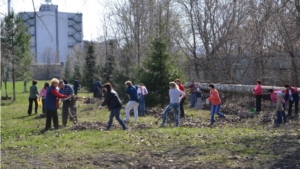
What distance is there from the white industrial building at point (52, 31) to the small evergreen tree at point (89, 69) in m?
2.49

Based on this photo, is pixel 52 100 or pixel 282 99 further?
pixel 282 99

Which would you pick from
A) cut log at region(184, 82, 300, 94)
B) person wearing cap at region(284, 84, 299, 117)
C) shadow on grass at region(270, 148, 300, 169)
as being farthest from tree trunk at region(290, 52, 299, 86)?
shadow on grass at region(270, 148, 300, 169)

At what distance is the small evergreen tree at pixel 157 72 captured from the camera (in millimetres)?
24422

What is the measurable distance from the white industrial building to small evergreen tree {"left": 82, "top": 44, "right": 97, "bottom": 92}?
8.18ft

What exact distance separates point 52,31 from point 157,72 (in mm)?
16157

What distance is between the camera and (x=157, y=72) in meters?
24.5

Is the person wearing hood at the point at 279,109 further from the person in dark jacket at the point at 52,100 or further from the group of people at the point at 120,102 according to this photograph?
the person in dark jacket at the point at 52,100

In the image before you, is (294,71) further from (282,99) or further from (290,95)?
(282,99)

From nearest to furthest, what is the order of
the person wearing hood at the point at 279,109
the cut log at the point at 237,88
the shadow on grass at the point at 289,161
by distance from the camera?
1. the shadow on grass at the point at 289,161
2. the person wearing hood at the point at 279,109
3. the cut log at the point at 237,88

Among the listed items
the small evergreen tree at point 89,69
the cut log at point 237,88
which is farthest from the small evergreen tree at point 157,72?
the small evergreen tree at point 89,69

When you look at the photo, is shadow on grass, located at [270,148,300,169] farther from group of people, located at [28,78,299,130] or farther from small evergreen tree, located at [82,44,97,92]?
small evergreen tree, located at [82,44,97,92]

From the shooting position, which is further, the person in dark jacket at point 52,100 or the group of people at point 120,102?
the person in dark jacket at point 52,100

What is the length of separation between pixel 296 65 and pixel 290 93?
6070mm

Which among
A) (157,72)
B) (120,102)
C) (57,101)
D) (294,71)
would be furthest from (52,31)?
(120,102)
